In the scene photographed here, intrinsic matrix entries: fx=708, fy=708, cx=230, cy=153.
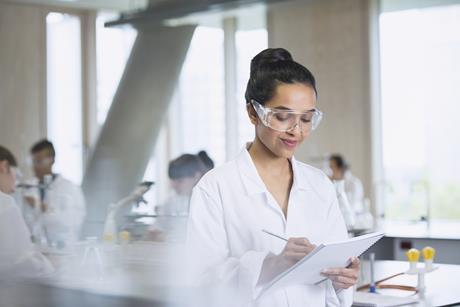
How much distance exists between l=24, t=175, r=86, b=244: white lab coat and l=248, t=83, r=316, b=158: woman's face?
431 millimetres

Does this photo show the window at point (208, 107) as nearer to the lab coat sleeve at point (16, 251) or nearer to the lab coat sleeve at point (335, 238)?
the lab coat sleeve at point (335, 238)

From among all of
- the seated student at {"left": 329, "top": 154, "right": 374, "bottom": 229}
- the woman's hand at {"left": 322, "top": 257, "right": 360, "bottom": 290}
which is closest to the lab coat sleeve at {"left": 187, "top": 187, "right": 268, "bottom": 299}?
the woman's hand at {"left": 322, "top": 257, "right": 360, "bottom": 290}

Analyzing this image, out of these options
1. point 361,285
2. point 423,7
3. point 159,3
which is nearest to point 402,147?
point 423,7

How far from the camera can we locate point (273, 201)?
1.17 meters

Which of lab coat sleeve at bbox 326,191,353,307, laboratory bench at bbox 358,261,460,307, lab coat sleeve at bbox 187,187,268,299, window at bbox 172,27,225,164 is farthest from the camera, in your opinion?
window at bbox 172,27,225,164

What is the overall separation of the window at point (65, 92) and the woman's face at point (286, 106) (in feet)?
1.68

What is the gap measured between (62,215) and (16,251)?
198 millimetres

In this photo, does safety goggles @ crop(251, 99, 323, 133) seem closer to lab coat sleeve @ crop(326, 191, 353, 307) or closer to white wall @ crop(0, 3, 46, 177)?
lab coat sleeve @ crop(326, 191, 353, 307)

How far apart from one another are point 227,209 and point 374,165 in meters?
4.73

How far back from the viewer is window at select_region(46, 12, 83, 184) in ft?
1.95

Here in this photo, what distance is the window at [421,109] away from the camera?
559 cm

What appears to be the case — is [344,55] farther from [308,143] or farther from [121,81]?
[121,81]

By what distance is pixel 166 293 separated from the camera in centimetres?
57

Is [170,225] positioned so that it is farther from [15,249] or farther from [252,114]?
[252,114]
